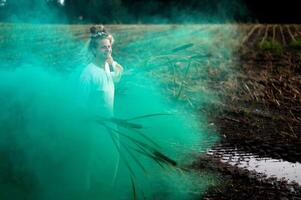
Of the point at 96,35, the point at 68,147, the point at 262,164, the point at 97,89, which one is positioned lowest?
the point at 262,164

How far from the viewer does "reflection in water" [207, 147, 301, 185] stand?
5.50 m

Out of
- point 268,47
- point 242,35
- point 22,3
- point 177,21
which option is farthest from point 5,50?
point 177,21

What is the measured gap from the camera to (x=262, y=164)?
5.81 metres

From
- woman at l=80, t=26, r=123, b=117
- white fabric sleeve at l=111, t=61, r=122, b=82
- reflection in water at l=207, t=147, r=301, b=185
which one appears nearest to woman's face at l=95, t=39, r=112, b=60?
woman at l=80, t=26, r=123, b=117

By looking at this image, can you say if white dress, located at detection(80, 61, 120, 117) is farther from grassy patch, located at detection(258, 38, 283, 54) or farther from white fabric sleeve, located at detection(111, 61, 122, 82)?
grassy patch, located at detection(258, 38, 283, 54)

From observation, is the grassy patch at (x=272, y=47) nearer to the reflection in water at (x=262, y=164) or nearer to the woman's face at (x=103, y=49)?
the reflection in water at (x=262, y=164)

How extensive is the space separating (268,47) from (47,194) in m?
9.57

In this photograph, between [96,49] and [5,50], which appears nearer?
[96,49]

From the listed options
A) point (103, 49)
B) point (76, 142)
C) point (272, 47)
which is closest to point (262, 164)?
point (76, 142)

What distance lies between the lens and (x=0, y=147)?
422 cm

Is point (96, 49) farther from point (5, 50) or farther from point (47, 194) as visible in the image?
point (5, 50)

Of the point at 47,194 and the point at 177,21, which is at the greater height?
the point at 177,21

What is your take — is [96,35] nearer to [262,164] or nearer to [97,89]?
[97,89]

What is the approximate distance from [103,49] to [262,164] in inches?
113
